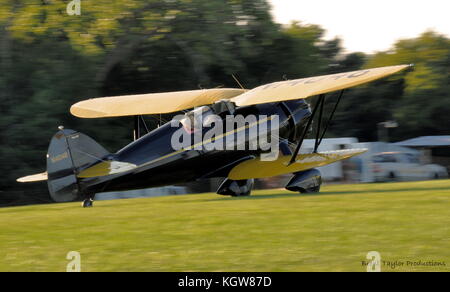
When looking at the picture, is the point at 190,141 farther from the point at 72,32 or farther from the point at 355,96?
the point at 355,96

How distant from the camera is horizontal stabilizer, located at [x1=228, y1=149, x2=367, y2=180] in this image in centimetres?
1609

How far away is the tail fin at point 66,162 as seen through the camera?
14.4m

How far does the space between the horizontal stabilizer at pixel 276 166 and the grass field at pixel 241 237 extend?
281cm

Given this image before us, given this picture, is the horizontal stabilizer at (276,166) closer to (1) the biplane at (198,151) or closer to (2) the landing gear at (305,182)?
(1) the biplane at (198,151)

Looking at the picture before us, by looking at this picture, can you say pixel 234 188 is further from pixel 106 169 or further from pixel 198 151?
pixel 106 169

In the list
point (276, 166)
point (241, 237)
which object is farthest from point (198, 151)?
point (241, 237)

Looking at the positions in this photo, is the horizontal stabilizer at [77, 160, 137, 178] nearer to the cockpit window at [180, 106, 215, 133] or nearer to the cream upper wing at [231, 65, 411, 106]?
the cockpit window at [180, 106, 215, 133]

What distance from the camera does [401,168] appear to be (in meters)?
33.5

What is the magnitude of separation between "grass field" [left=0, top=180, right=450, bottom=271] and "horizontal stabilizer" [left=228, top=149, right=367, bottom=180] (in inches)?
111

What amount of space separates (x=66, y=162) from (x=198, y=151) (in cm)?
269

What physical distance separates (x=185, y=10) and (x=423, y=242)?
2992 centimetres

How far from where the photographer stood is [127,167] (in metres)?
14.9
